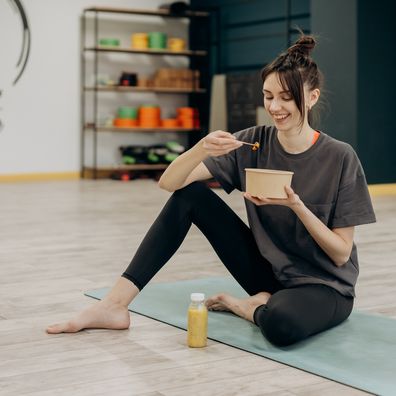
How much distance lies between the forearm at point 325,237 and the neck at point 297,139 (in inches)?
8.7

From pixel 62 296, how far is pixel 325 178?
109cm

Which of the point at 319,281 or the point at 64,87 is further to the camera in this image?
the point at 64,87

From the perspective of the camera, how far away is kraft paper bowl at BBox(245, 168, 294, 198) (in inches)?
77.7

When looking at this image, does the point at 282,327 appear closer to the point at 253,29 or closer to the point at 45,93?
the point at 253,29

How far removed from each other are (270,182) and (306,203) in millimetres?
269

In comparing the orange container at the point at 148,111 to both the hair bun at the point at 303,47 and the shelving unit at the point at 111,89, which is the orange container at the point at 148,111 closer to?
the shelving unit at the point at 111,89

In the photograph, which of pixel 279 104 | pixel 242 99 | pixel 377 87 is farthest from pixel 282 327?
pixel 242 99

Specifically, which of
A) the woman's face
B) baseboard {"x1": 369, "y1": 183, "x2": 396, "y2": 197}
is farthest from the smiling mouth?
baseboard {"x1": 369, "y1": 183, "x2": 396, "y2": 197}

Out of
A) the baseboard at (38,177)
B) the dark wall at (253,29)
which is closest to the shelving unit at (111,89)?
the baseboard at (38,177)

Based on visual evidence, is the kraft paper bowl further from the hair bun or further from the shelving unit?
the shelving unit

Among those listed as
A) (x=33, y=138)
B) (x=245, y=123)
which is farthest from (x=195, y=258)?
(x=33, y=138)

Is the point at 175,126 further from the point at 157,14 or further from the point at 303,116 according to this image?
the point at 303,116

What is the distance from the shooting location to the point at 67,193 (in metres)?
6.73

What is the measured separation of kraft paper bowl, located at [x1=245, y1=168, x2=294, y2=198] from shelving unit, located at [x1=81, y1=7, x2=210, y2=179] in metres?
6.42
